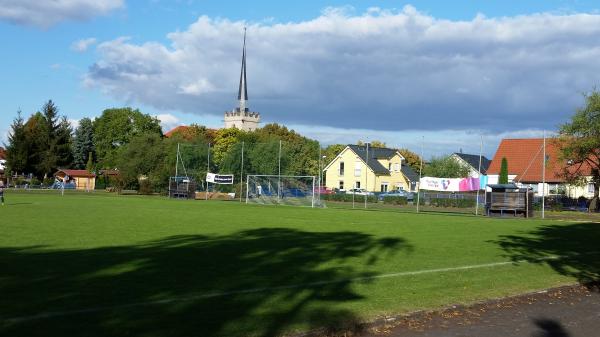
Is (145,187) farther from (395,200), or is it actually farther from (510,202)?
(510,202)

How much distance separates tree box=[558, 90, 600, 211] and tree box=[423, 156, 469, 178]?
35.0 meters

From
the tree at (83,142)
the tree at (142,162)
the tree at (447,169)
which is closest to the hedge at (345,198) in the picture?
the tree at (142,162)

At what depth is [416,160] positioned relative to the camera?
11769cm

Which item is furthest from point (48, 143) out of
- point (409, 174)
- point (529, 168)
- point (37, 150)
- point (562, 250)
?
point (562, 250)

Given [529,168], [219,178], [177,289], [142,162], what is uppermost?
[529,168]

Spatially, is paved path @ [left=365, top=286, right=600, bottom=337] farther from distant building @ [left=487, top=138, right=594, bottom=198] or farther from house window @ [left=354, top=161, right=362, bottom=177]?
house window @ [left=354, top=161, right=362, bottom=177]

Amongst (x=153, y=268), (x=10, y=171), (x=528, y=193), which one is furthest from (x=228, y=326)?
(x=10, y=171)

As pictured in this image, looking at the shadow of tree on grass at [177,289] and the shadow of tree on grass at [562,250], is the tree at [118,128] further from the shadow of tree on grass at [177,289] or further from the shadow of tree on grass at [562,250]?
the shadow of tree on grass at [177,289]

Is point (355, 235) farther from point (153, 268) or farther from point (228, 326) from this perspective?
point (228, 326)

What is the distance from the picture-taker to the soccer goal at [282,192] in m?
49.9

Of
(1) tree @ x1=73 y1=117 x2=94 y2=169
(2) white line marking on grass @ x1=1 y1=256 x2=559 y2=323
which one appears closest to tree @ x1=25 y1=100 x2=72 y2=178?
(1) tree @ x1=73 y1=117 x2=94 y2=169

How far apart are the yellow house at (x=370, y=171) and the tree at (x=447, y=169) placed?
3479 mm

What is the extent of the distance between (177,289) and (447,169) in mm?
80730

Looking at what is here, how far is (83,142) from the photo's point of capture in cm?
10875
